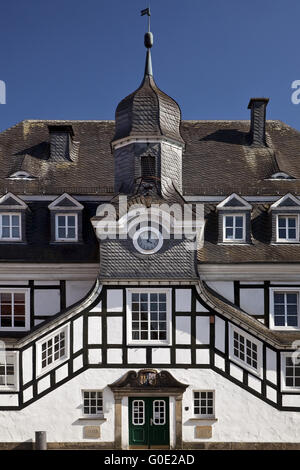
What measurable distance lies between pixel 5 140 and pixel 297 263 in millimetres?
15936

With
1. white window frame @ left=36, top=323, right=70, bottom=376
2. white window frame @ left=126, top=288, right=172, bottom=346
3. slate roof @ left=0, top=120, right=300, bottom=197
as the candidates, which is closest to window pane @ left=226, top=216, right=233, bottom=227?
slate roof @ left=0, top=120, right=300, bottom=197

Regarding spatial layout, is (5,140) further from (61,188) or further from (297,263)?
(297,263)

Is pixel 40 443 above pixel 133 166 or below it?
below

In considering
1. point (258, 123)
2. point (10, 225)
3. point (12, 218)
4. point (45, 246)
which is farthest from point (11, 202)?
point (258, 123)

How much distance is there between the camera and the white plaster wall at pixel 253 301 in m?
22.7

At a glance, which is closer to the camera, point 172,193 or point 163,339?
point 163,339

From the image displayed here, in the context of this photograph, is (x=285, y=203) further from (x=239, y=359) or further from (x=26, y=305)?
(x=26, y=305)

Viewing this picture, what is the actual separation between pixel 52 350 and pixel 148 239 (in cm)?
559

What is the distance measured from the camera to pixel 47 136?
2861 centimetres

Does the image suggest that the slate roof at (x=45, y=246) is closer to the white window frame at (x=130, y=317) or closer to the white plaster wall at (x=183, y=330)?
the white window frame at (x=130, y=317)

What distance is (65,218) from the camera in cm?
2384

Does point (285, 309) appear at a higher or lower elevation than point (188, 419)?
higher

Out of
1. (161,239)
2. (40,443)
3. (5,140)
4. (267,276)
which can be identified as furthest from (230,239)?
(5,140)

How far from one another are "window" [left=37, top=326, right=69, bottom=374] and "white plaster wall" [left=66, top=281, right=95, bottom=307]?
216 cm
